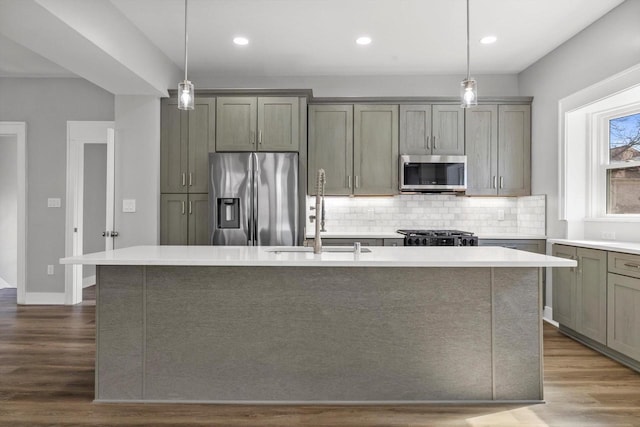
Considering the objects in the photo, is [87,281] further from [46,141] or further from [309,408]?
[309,408]

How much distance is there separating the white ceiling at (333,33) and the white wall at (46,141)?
0.23 metres

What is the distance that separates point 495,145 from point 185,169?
3.38m

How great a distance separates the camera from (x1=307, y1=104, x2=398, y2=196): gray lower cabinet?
4738 mm

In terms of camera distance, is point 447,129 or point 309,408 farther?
point 447,129

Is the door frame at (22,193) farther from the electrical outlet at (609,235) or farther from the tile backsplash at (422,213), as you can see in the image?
the electrical outlet at (609,235)

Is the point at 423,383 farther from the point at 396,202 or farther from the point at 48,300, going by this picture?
the point at 48,300

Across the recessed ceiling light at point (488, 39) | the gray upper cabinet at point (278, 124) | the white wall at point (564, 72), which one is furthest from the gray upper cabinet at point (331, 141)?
the white wall at point (564, 72)

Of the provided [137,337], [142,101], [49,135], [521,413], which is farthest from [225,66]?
[521,413]

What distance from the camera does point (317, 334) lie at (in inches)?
97.0

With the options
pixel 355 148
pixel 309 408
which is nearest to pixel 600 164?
pixel 355 148

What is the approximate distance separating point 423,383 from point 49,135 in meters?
4.99

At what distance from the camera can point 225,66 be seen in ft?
15.8

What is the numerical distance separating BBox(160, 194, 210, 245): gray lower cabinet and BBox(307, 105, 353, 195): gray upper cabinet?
1178 millimetres

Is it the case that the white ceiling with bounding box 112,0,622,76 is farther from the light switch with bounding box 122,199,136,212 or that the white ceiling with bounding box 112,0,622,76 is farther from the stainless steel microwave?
the light switch with bounding box 122,199,136,212
